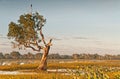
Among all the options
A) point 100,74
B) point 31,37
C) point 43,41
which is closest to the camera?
point 100,74

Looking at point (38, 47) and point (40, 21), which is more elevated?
point (40, 21)

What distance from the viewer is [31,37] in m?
68.7

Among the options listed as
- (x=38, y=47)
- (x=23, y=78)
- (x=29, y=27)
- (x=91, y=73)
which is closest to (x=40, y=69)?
(x=38, y=47)

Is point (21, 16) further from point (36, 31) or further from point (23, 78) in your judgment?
point (23, 78)

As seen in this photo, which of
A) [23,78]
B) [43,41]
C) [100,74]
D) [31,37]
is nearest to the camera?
[100,74]

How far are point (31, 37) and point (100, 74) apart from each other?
54.9 metres

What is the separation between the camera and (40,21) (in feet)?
220

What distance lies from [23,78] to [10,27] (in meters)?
31.2

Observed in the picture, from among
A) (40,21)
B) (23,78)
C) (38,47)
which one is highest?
(40,21)

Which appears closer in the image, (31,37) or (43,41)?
(43,41)

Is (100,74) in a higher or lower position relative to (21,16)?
lower

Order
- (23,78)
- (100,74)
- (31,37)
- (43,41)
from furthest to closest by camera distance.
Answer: (31,37) < (43,41) < (23,78) < (100,74)

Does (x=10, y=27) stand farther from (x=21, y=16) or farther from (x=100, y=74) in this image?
(x=100, y=74)

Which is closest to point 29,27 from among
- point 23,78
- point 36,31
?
point 36,31
